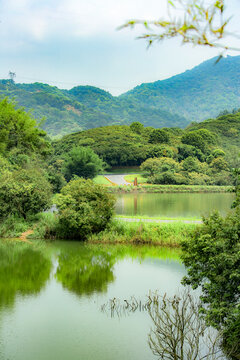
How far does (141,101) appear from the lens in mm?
162375

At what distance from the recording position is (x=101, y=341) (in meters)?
6.76

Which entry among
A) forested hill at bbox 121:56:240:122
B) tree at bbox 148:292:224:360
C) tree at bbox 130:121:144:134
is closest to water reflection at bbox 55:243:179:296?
tree at bbox 148:292:224:360

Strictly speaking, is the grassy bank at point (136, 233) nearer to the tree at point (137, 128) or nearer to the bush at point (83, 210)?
the bush at point (83, 210)

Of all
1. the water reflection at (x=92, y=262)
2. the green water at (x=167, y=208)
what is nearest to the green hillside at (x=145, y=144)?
the green water at (x=167, y=208)

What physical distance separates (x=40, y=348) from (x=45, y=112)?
371 ft

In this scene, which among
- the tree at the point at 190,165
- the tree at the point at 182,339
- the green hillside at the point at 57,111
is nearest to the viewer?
the tree at the point at 182,339

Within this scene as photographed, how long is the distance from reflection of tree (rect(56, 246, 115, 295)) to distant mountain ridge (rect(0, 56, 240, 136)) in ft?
298

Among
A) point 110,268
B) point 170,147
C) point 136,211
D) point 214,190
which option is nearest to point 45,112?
point 170,147

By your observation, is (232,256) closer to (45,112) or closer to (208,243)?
(208,243)

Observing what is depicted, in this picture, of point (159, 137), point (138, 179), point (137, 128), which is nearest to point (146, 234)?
point (138, 179)

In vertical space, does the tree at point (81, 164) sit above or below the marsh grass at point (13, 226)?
above

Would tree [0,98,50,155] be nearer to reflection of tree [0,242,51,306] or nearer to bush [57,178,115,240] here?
bush [57,178,115,240]

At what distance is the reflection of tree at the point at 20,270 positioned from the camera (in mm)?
9450

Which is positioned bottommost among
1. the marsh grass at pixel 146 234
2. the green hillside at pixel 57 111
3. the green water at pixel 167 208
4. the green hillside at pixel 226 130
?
the marsh grass at pixel 146 234
